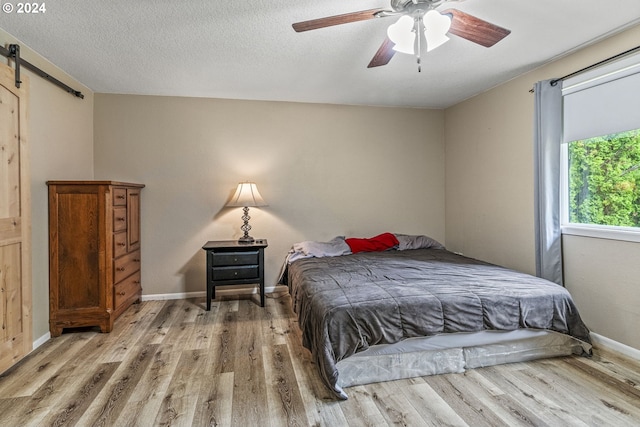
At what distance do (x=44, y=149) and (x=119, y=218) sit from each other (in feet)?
2.58

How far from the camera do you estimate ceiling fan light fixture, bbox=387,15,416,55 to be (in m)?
1.86

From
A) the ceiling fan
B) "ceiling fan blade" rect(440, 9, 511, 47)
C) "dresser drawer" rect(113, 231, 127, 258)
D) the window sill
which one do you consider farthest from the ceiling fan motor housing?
"dresser drawer" rect(113, 231, 127, 258)

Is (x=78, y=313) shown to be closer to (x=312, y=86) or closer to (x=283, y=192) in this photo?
(x=283, y=192)

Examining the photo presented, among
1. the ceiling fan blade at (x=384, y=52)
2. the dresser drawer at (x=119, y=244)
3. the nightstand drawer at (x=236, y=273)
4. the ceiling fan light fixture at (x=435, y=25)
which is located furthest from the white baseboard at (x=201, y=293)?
the ceiling fan light fixture at (x=435, y=25)

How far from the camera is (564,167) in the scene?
288 cm

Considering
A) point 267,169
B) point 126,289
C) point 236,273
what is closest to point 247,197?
point 267,169

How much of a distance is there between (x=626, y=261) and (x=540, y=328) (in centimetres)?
85

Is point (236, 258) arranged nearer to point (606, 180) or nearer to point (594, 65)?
point (606, 180)

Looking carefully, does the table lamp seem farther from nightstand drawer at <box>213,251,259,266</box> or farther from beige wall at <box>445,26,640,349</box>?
beige wall at <box>445,26,640,349</box>

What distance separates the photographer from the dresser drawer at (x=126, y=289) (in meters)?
2.96

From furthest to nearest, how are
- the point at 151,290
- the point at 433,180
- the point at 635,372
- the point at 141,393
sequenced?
the point at 433,180, the point at 151,290, the point at 635,372, the point at 141,393

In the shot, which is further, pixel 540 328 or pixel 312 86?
pixel 312 86

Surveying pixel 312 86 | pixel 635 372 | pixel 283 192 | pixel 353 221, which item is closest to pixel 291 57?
pixel 312 86

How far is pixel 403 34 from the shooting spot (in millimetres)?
1906
